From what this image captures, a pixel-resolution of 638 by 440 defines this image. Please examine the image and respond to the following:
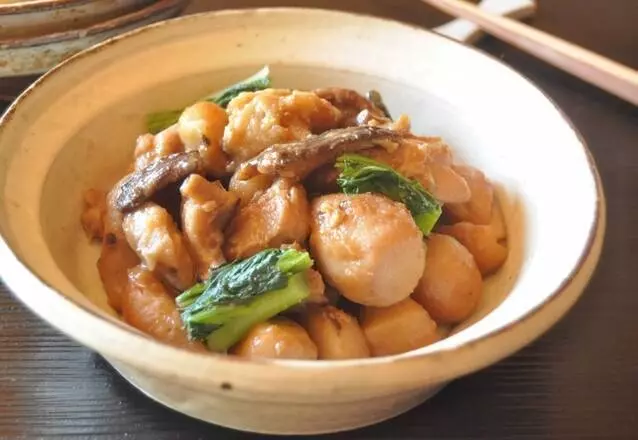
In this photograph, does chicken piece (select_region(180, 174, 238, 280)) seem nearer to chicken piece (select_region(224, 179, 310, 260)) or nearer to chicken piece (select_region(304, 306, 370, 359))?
chicken piece (select_region(224, 179, 310, 260))

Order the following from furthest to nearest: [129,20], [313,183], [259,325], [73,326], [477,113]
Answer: [129,20]
[477,113]
[313,183]
[259,325]
[73,326]

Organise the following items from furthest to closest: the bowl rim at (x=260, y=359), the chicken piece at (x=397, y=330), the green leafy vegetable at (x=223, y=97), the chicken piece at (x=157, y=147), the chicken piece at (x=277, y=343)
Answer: the green leafy vegetable at (x=223, y=97) → the chicken piece at (x=157, y=147) → the chicken piece at (x=397, y=330) → the chicken piece at (x=277, y=343) → the bowl rim at (x=260, y=359)

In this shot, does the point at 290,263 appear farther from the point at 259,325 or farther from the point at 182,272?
the point at 182,272

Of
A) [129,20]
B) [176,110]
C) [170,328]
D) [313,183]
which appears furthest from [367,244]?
[129,20]

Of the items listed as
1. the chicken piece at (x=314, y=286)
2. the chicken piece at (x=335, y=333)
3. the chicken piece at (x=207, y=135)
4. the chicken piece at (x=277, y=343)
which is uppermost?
the chicken piece at (x=207, y=135)

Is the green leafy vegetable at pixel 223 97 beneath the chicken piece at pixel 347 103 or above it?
beneath

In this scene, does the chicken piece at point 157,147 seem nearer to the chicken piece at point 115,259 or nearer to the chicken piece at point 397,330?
the chicken piece at point 115,259

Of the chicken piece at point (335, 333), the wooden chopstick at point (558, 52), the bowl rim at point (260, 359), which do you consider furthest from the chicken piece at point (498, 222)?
the wooden chopstick at point (558, 52)
